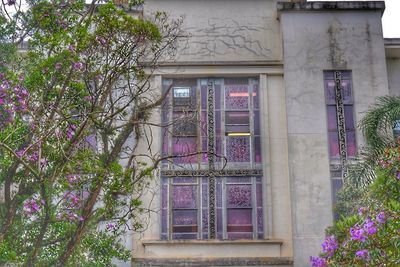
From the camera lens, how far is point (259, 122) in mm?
17000

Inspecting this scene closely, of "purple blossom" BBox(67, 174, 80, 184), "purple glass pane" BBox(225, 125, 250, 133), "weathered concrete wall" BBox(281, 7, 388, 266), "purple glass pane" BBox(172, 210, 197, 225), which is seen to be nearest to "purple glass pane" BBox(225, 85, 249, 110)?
"purple glass pane" BBox(225, 125, 250, 133)

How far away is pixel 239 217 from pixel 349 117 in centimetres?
377

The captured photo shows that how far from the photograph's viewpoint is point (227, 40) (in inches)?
687

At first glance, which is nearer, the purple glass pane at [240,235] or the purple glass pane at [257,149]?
the purple glass pane at [240,235]

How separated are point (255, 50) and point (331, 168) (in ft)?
12.0

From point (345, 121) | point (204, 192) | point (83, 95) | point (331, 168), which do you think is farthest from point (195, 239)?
point (83, 95)

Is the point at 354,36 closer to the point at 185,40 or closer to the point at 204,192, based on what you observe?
the point at 185,40

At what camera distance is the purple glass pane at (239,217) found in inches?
645

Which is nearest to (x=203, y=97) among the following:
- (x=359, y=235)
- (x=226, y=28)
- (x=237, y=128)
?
(x=237, y=128)

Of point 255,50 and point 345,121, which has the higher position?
point 255,50

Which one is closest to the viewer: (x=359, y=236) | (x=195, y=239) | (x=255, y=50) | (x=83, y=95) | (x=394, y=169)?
(x=359, y=236)

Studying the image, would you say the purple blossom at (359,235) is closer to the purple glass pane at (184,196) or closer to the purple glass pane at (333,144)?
the purple glass pane at (333,144)

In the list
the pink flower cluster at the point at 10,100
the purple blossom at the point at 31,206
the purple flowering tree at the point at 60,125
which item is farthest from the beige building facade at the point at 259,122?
the pink flower cluster at the point at 10,100

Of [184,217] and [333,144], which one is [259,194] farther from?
[333,144]
